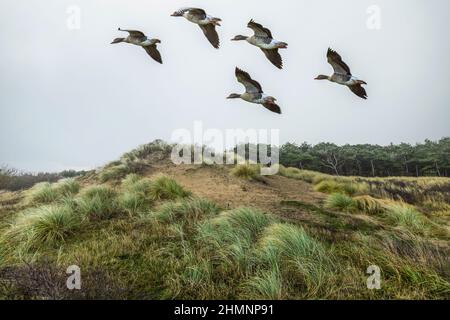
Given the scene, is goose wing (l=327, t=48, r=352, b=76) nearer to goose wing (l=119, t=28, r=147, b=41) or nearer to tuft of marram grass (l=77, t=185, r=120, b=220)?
goose wing (l=119, t=28, r=147, b=41)

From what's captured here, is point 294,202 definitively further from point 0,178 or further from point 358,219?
point 0,178

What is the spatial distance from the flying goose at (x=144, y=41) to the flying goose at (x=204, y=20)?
0.68 metres

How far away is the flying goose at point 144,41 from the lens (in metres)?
5.44

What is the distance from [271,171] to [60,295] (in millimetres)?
13961

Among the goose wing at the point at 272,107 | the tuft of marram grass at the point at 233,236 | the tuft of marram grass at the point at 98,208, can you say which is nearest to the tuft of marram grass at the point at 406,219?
the tuft of marram grass at the point at 233,236

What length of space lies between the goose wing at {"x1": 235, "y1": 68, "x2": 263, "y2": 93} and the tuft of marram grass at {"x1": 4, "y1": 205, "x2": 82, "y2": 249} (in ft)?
13.6

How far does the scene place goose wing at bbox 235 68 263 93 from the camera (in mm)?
5537

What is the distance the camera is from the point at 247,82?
5.65 metres

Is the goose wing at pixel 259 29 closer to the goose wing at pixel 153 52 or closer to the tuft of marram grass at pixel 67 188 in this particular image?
the goose wing at pixel 153 52

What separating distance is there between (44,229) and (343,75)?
5.69 m

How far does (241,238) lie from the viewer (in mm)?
6215

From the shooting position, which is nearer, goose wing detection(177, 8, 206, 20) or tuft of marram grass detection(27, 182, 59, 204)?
goose wing detection(177, 8, 206, 20)

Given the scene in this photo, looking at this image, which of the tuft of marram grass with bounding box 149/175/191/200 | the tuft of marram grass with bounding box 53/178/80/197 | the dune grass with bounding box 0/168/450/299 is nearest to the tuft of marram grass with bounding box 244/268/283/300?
the dune grass with bounding box 0/168/450/299

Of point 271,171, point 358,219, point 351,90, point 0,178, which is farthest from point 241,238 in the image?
point 0,178
